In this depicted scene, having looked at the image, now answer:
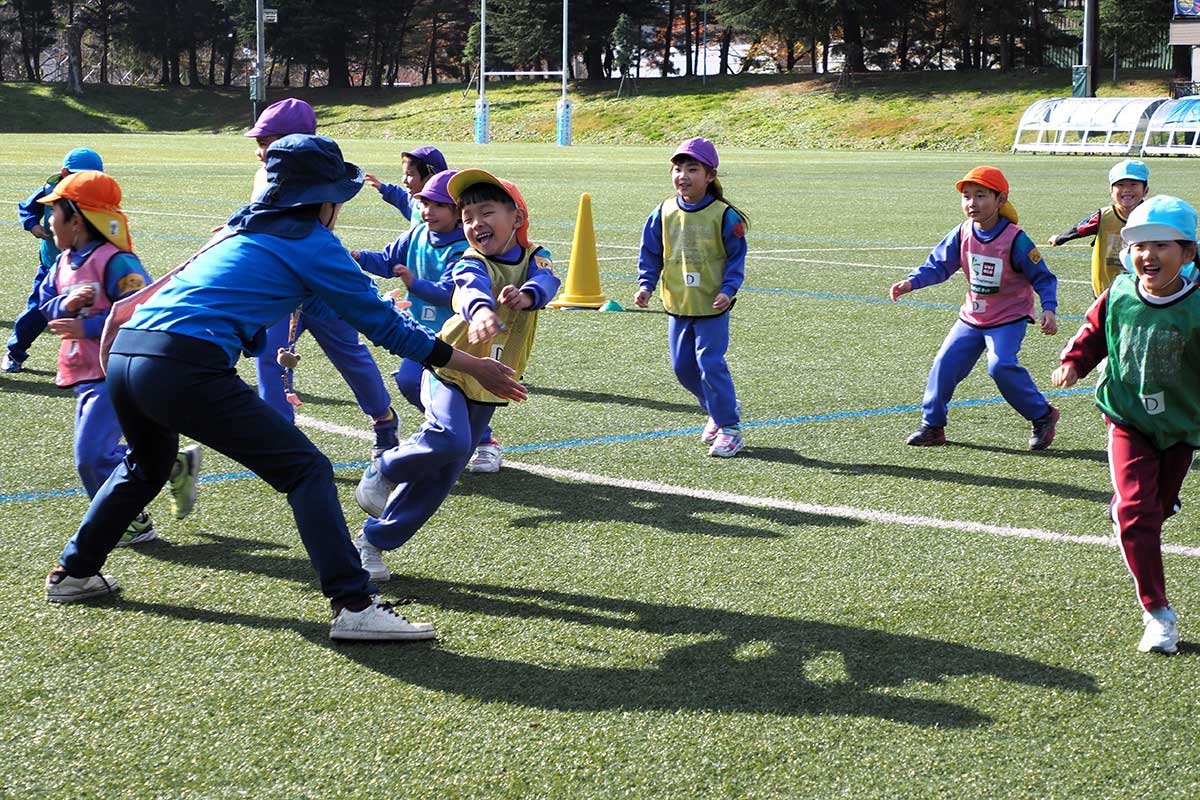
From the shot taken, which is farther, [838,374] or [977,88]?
[977,88]

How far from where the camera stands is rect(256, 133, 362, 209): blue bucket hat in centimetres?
439

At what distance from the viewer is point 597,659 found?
15.0ft

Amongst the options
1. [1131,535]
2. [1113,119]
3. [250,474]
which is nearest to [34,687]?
[250,474]

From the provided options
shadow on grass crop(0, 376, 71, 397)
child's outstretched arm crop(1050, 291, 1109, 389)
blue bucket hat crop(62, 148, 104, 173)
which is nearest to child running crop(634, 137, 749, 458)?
child's outstretched arm crop(1050, 291, 1109, 389)

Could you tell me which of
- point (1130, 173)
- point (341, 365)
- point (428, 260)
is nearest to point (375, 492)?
point (341, 365)

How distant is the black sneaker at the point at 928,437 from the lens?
7711mm

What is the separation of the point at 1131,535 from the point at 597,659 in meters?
1.74

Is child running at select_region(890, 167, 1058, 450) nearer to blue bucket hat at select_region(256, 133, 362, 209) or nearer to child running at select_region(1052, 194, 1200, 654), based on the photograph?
child running at select_region(1052, 194, 1200, 654)

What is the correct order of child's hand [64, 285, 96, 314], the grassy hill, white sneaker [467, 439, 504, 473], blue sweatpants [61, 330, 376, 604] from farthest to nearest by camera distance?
1. the grassy hill
2. white sneaker [467, 439, 504, 473]
3. child's hand [64, 285, 96, 314]
4. blue sweatpants [61, 330, 376, 604]

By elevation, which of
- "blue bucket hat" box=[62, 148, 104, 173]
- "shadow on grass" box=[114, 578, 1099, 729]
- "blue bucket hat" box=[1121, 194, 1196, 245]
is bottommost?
"shadow on grass" box=[114, 578, 1099, 729]

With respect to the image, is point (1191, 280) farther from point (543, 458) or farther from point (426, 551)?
point (543, 458)

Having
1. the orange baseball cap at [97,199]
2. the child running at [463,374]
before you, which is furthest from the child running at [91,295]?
the child running at [463,374]

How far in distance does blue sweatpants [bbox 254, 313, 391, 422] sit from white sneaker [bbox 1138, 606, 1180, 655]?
3.83 meters

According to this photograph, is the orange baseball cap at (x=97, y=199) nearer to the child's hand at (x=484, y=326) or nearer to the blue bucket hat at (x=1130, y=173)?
the child's hand at (x=484, y=326)
